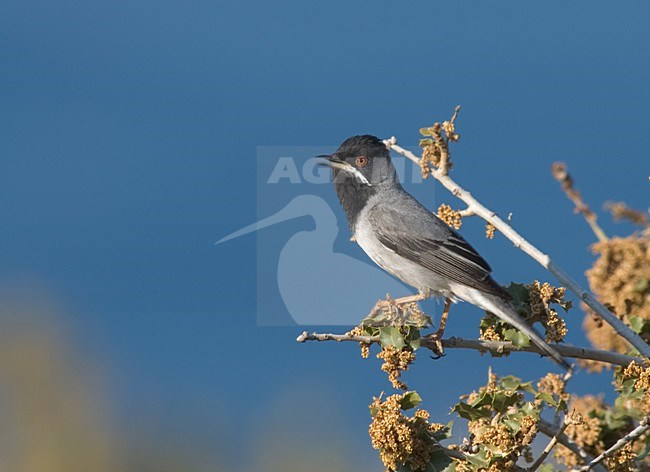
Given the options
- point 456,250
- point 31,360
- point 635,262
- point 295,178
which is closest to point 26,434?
point 31,360

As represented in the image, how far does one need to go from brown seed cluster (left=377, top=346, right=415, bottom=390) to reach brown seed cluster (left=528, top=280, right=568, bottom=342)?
2.79 ft

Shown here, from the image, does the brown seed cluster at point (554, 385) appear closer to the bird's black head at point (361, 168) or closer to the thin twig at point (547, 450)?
the thin twig at point (547, 450)

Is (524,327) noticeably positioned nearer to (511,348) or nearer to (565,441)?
(511,348)

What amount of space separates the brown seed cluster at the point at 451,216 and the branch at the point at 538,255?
0.30 feet

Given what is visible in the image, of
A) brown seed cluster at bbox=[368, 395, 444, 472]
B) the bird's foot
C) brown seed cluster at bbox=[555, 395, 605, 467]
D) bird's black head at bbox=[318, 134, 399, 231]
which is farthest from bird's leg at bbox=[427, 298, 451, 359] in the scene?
bird's black head at bbox=[318, 134, 399, 231]

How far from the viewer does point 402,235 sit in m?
5.57

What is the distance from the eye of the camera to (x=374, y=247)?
572 cm

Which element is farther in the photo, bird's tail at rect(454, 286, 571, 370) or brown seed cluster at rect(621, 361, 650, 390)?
bird's tail at rect(454, 286, 571, 370)

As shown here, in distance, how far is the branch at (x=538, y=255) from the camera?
3.78m

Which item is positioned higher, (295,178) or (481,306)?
(295,178)

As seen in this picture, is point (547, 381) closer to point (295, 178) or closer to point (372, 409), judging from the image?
point (372, 409)

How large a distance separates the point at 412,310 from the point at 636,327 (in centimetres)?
125

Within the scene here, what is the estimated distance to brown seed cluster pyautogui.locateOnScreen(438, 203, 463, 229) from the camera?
4.46m

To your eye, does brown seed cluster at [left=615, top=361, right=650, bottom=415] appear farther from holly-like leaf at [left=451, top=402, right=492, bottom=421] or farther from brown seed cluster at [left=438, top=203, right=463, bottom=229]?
brown seed cluster at [left=438, top=203, right=463, bottom=229]
